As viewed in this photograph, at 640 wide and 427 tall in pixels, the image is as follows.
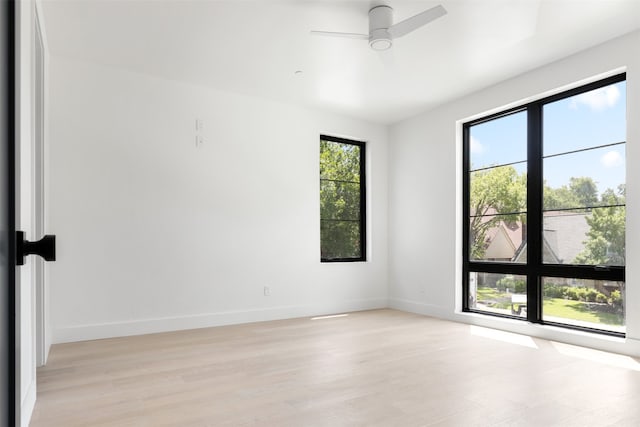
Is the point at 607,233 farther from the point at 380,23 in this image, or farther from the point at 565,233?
the point at 380,23

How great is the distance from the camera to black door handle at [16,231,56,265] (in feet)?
2.43

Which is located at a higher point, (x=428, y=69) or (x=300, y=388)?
(x=428, y=69)

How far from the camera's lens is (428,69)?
14.1 feet

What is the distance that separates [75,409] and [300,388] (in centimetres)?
133

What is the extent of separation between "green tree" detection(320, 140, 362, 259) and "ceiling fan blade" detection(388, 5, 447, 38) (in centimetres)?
281

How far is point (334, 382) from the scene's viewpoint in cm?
284

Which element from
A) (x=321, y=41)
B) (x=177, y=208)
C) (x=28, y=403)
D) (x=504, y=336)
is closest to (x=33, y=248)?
(x=28, y=403)

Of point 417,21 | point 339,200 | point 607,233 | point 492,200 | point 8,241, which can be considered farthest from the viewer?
point 339,200

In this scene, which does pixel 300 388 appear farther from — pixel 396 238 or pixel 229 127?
pixel 396 238

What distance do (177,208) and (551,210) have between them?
4.00 metres

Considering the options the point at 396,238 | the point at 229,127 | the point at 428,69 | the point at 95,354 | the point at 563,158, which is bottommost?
the point at 95,354

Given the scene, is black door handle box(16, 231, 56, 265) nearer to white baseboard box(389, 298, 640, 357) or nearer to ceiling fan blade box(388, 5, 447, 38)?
ceiling fan blade box(388, 5, 447, 38)

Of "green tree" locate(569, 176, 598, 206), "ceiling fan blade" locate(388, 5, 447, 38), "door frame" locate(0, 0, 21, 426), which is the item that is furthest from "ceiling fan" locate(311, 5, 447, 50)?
"door frame" locate(0, 0, 21, 426)

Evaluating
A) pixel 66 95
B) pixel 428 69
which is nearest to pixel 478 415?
pixel 428 69
